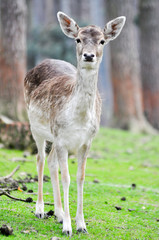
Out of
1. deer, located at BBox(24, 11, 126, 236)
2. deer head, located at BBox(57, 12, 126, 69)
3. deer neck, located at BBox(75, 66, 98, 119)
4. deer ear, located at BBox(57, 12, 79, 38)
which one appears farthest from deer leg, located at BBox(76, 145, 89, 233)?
deer ear, located at BBox(57, 12, 79, 38)

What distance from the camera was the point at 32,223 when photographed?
538 centimetres

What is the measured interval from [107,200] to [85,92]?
2292 millimetres

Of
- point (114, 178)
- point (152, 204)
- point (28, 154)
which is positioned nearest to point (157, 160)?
point (114, 178)

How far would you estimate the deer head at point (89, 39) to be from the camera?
5.07 metres

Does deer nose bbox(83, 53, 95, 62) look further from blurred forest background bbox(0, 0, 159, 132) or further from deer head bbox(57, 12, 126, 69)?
blurred forest background bbox(0, 0, 159, 132)

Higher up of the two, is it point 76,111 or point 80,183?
point 76,111

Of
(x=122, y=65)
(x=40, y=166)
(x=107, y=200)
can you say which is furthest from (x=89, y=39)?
(x=122, y=65)

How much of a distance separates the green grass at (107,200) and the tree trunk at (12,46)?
295cm

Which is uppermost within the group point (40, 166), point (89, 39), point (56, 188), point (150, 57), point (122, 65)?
point (89, 39)

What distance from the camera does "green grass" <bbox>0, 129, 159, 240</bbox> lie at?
5.29 meters

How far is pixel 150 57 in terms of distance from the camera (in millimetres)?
19406

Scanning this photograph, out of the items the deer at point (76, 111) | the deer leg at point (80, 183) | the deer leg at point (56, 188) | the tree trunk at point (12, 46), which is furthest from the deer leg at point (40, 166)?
the tree trunk at point (12, 46)

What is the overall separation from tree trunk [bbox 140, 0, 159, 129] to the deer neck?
14013 millimetres

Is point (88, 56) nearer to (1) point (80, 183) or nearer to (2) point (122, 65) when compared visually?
(1) point (80, 183)
